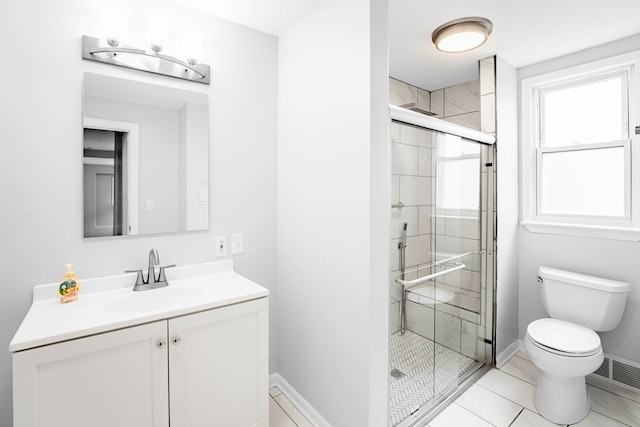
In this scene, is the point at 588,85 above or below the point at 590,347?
above

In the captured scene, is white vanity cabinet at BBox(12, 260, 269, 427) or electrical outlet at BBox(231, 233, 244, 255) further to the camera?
electrical outlet at BBox(231, 233, 244, 255)

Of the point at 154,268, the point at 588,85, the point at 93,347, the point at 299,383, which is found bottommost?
the point at 299,383

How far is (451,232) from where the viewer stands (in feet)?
6.75


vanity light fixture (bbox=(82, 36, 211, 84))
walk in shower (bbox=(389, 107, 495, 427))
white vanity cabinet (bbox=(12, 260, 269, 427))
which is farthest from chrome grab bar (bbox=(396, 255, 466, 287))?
vanity light fixture (bbox=(82, 36, 211, 84))

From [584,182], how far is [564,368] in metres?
1.45

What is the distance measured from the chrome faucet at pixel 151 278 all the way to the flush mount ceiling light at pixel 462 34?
226cm

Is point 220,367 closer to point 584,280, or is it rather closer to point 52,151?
point 52,151

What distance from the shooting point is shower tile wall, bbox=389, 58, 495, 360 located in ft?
5.40

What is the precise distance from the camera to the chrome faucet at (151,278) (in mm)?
1542

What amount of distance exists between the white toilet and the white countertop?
174 centimetres

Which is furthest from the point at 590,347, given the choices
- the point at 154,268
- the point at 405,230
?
the point at 154,268

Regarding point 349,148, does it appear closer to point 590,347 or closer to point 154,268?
point 154,268

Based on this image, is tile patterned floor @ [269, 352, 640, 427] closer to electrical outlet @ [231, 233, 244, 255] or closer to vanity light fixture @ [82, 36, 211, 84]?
electrical outlet @ [231, 233, 244, 255]

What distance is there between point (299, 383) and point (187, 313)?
97 centimetres
